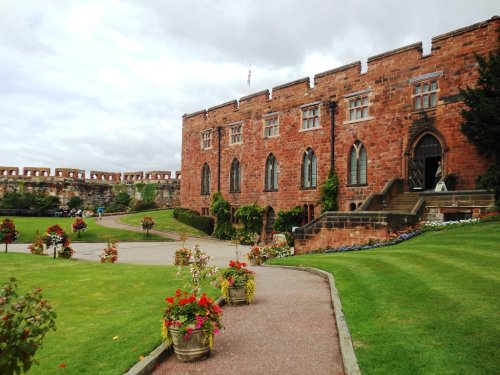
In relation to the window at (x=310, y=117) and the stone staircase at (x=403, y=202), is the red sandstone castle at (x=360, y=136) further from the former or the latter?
the stone staircase at (x=403, y=202)

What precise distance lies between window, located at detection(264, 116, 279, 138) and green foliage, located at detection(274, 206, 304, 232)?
240 inches

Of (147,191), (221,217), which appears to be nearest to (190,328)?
(221,217)

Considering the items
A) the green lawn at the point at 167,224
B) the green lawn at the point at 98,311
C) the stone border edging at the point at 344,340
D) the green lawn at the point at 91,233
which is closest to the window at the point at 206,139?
the green lawn at the point at 167,224

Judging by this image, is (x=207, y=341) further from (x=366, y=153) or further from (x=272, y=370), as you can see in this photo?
(x=366, y=153)

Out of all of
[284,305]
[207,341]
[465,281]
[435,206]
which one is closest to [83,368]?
[207,341]

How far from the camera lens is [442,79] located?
22.4 meters

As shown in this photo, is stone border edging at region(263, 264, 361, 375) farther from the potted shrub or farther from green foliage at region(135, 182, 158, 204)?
green foliage at region(135, 182, 158, 204)

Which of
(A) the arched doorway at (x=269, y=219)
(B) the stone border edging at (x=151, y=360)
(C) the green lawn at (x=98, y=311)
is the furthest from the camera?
(A) the arched doorway at (x=269, y=219)

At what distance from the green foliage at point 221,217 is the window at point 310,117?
33.2 ft

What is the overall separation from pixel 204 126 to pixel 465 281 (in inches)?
1255

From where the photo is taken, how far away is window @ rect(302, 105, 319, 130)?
28938 millimetres

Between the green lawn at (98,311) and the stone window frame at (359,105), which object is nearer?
the green lawn at (98,311)

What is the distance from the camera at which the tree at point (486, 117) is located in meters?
17.9

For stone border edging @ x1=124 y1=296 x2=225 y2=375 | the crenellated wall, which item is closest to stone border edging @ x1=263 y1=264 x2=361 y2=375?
stone border edging @ x1=124 y1=296 x2=225 y2=375
